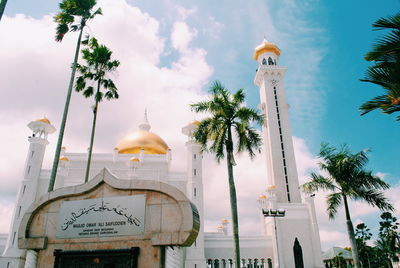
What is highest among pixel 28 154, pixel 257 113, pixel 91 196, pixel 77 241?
pixel 28 154

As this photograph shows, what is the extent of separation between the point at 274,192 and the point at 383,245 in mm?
22852

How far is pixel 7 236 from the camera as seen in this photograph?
91.0 ft

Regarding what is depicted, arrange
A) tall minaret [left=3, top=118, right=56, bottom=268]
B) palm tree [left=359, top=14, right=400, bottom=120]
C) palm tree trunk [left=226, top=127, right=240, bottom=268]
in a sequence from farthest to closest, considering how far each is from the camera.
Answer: tall minaret [left=3, top=118, right=56, bottom=268]
palm tree trunk [left=226, top=127, right=240, bottom=268]
palm tree [left=359, top=14, right=400, bottom=120]

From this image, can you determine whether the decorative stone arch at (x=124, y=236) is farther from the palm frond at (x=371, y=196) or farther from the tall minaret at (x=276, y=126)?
the tall minaret at (x=276, y=126)

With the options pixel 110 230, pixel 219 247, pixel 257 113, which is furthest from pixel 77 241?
pixel 219 247

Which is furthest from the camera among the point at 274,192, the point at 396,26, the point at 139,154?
the point at 139,154

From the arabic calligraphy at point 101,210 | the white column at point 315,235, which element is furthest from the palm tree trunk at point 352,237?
the white column at point 315,235

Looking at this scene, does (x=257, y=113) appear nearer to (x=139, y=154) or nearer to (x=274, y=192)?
(x=274, y=192)

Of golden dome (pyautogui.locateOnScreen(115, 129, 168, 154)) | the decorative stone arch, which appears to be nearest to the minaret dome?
golden dome (pyautogui.locateOnScreen(115, 129, 168, 154))

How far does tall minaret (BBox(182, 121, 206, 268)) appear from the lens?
90.9 feet

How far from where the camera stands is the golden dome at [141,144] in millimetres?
36188

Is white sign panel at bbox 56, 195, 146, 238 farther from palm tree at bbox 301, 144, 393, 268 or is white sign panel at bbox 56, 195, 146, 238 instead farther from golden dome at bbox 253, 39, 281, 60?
golden dome at bbox 253, 39, 281, 60

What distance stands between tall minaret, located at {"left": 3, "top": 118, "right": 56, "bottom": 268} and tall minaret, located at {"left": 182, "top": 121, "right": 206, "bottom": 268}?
15.0 m

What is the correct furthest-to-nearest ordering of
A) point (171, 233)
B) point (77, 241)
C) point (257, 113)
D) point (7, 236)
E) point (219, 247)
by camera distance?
point (219, 247) < point (7, 236) < point (257, 113) < point (77, 241) < point (171, 233)
